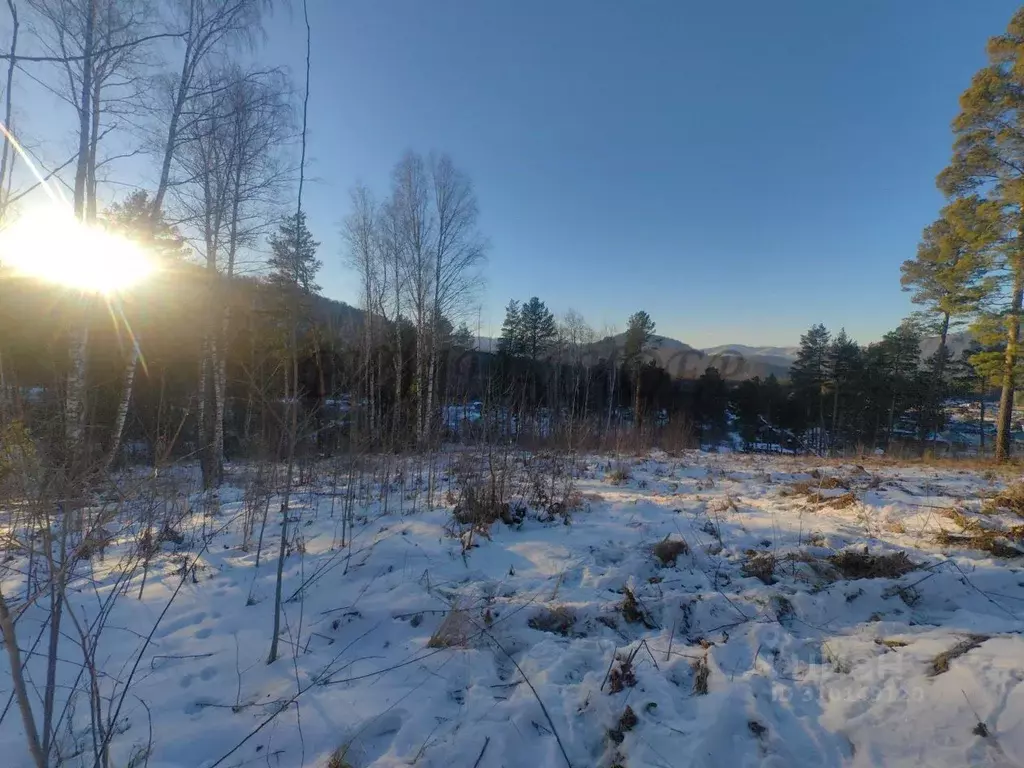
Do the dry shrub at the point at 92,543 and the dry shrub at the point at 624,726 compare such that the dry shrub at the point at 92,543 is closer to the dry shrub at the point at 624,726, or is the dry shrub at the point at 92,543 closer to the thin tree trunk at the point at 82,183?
the dry shrub at the point at 624,726

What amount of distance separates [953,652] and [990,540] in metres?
1.70

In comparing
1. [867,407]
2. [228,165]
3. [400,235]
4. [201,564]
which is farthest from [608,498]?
[867,407]

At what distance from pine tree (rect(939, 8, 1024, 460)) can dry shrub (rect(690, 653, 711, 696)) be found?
1358 cm

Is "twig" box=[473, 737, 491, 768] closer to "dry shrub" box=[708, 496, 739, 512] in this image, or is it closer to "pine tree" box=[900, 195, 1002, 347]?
"dry shrub" box=[708, 496, 739, 512]

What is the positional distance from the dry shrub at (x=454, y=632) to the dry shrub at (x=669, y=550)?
1.59 m

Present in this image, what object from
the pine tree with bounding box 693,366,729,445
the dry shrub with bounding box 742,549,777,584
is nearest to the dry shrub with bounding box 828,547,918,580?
Answer: the dry shrub with bounding box 742,549,777,584

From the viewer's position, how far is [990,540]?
2965mm

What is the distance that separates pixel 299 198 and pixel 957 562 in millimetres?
4300

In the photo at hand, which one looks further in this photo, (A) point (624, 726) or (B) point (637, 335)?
(B) point (637, 335)

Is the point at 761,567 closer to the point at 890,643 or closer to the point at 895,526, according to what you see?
the point at 890,643

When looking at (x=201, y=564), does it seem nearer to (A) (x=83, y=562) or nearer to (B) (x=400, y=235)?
(A) (x=83, y=562)

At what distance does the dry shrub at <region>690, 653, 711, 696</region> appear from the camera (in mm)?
1909

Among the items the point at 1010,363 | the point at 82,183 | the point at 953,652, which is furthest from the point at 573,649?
the point at 1010,363

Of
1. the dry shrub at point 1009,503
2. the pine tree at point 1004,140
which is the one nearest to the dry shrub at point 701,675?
the dry shrub at point 1009,503
